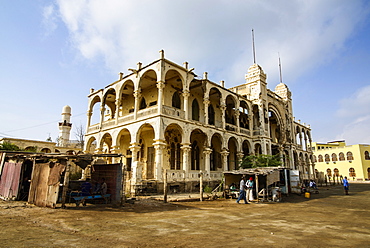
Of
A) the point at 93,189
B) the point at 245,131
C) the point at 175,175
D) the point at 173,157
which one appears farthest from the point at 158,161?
the point at 245,131

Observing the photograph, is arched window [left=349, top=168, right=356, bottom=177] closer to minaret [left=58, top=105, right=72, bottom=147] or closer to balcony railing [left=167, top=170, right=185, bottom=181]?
balcony railing [left=167, top=170, right=185, bottom=181]

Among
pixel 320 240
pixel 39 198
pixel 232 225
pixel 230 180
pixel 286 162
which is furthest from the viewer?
pixel 286 162

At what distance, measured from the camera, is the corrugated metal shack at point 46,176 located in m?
10.2

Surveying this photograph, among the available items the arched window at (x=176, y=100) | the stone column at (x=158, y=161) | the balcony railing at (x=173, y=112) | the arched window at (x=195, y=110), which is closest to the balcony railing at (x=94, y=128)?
the arched window at (x=176, y=100)

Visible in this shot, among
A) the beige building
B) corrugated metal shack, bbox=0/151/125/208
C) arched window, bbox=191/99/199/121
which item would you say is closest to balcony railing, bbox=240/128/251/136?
arched window, bbox=191/99/199/121

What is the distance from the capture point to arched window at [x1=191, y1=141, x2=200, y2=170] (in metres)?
22.8

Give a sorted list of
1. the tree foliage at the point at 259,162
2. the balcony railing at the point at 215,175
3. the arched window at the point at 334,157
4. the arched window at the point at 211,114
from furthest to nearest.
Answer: the arched window at the point at 334,157 → the arched window at the point at 211,114 → the tree foliage at the point at 259,162 → the balcony railing at the point at 215,175

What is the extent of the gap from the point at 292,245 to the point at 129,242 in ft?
12.0

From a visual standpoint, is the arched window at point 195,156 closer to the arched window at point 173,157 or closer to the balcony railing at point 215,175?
the arched window at point 173,157

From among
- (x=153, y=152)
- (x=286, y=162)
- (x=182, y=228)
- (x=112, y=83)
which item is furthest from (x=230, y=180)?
(x=286, y=162)

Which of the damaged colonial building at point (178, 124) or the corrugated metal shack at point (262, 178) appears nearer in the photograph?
the corrugated metal shack at point (262, 178)

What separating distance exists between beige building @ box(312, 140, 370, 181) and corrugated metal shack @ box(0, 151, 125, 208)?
46.8m

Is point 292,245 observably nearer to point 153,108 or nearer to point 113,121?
point 153,108

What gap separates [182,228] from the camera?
22.5ft
